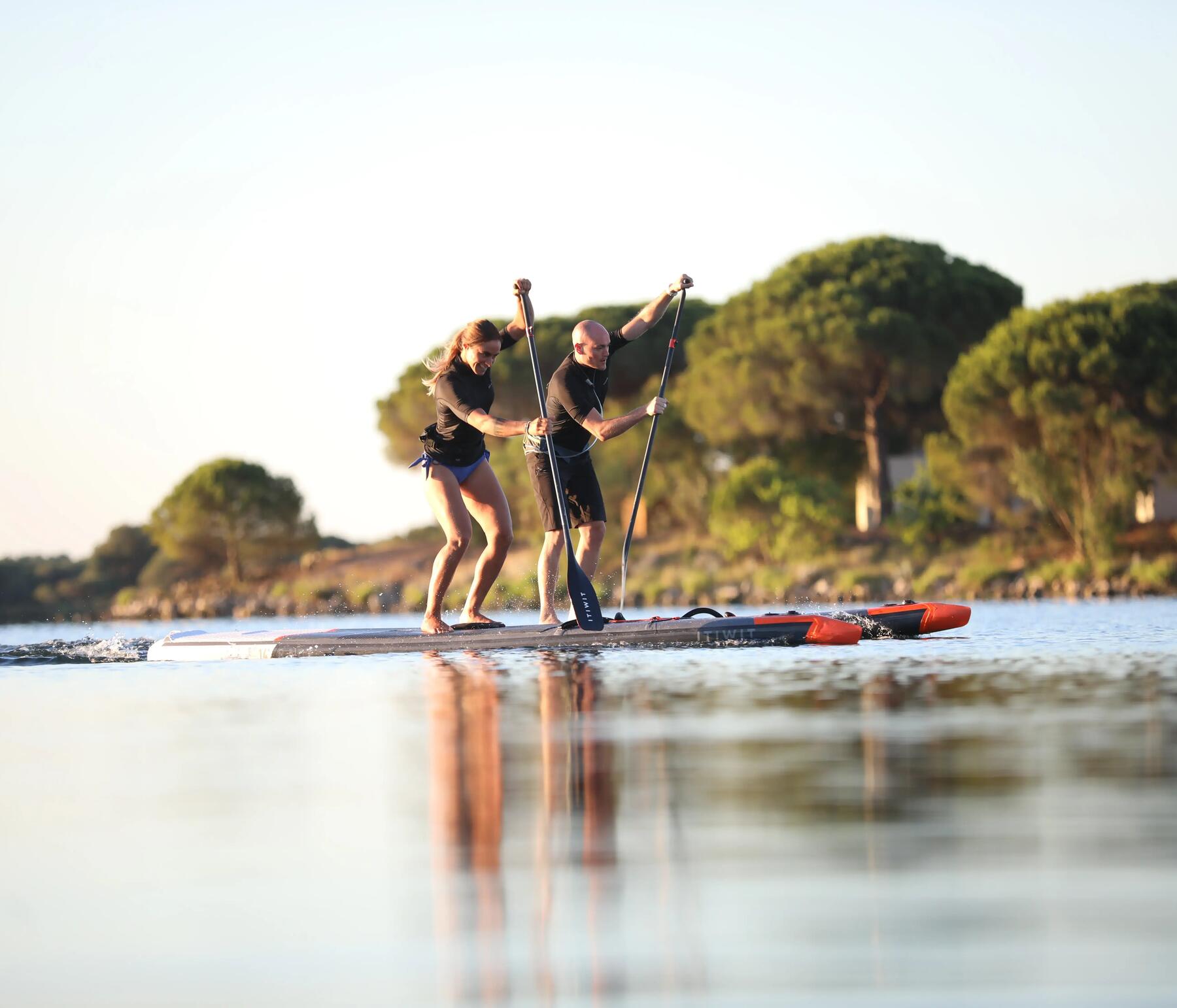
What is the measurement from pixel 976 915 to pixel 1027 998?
0.63 metres

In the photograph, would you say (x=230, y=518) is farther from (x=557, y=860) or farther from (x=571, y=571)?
(x=557, y=860)

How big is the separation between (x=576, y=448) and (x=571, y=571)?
961 mm

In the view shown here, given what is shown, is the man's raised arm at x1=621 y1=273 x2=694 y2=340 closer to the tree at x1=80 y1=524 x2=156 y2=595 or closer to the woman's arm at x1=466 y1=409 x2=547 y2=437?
the woman's arm at x1=466 y1=409 x2=547 y2=437

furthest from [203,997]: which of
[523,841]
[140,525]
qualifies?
[140,525]

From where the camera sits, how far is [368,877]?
4.62 meters

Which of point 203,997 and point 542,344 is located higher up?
point 542,344

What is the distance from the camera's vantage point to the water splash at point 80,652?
51.4 ft

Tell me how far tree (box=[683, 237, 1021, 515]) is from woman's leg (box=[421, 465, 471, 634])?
37.4m

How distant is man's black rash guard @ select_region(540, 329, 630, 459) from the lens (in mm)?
13234

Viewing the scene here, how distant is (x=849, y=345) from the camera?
49812mm

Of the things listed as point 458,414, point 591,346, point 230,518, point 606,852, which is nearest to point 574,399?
point 591,346

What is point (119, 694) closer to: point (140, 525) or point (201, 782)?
point (201, 782)

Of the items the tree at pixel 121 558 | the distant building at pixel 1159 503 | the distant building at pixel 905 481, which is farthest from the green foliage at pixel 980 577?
the tree at pixel 121 558

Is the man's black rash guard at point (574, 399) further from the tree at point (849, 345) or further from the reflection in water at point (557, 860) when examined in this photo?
the tree at point (849, 345)
